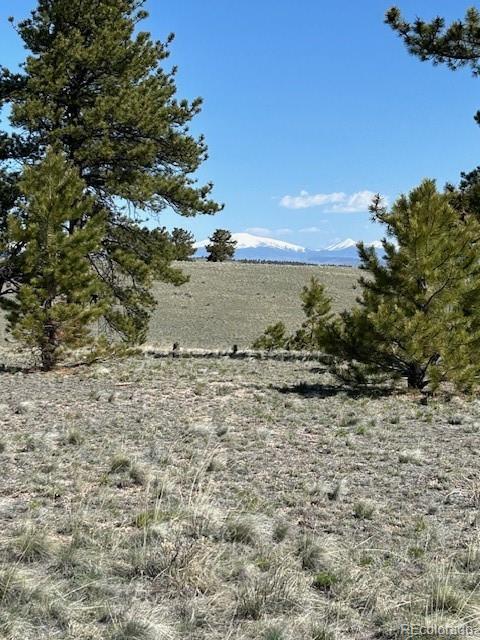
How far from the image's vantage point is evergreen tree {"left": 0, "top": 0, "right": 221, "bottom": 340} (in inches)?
625

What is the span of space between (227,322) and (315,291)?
1919cm

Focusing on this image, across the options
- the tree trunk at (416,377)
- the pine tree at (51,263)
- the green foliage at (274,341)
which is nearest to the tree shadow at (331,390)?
the tree trunk at (416,377)

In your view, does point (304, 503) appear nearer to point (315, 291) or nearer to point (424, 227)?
point (424, 227)

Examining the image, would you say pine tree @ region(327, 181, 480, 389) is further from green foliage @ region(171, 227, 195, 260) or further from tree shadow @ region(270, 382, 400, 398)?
green foliage @ region(171, 227, 195, 260)

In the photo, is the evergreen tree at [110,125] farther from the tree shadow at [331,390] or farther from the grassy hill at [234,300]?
the grassy hill at [234,300]

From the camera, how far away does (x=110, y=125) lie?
55.6ft

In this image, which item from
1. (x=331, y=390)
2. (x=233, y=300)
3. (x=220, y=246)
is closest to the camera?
(x=331, y=390)

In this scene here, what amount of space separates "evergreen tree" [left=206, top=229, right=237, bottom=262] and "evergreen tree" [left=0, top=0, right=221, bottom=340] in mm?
56035

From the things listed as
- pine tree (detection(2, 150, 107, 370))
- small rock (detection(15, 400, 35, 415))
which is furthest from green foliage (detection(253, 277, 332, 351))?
small rock (detection(15, 400, 35, 415))

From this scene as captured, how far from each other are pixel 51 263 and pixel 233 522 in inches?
366

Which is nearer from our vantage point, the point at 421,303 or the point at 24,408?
the point at 24,408

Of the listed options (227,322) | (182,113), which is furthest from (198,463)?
(227,322)

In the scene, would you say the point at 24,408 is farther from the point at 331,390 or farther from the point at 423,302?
the point at 423,302

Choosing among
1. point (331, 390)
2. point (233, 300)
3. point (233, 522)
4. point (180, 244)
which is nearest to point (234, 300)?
point (233, 300)
